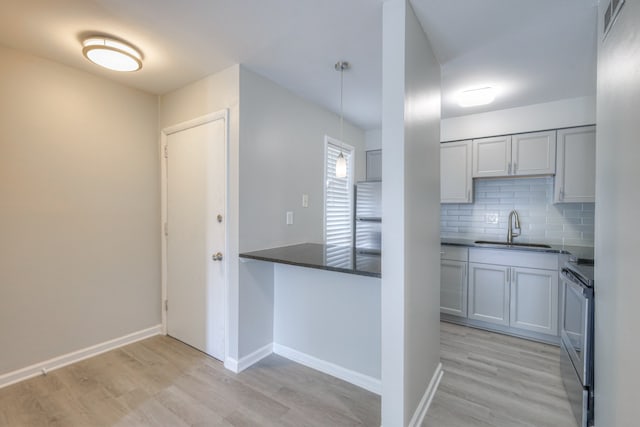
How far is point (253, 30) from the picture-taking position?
1.85m

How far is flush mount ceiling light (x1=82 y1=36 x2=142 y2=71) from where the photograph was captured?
6.24 feet

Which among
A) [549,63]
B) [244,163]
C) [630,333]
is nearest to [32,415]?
[244,163]

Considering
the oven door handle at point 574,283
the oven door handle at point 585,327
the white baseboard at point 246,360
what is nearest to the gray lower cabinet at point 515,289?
the oven door handle at point 574,283

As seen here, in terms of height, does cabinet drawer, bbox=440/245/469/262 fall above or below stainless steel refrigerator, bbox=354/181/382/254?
below

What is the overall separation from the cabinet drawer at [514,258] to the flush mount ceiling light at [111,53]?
3608 millimetres

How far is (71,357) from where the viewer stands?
239cm

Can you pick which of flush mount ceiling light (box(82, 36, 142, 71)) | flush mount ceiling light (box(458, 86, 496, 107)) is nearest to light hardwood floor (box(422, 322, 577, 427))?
flush mount ceiling light (box(458, 86, 496, 107))

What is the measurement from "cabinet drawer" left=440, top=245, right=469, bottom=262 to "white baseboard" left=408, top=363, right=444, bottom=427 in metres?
1.31

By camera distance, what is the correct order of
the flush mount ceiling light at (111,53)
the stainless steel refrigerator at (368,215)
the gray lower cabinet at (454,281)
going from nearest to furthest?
the flush mount ceiling light at (111,53) → the gray lower cabinet at (454,281) → the stainless steel refrigerator at (368,215)

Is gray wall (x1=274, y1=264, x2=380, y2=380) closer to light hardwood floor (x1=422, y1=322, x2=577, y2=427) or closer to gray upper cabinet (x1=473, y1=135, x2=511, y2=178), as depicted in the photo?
light hardwood floor (x1=422, y1=322, x2=577, y2=427)

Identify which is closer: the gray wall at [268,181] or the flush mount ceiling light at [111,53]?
the flush mount ceiling light at [111,53]

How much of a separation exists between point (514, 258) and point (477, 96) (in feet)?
5.56

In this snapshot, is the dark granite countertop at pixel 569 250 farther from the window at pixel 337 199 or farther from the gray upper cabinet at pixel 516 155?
the window at pixel 337 199

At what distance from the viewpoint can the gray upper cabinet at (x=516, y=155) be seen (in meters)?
3.02
